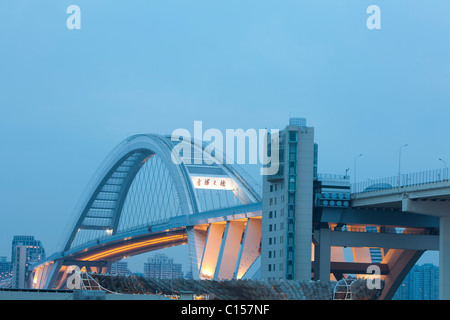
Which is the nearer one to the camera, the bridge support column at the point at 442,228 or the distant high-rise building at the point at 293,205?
the bridge support column at the point at 442,228

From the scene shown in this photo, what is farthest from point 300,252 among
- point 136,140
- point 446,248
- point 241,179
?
point 136,140

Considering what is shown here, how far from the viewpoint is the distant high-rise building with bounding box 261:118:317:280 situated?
233ft

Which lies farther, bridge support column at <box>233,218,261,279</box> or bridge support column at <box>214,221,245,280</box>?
bridge support column at <box>214,221,245,280</box>

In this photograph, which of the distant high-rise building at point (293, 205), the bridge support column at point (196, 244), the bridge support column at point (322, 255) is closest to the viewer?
the distant high-rise building at point (293, 205)

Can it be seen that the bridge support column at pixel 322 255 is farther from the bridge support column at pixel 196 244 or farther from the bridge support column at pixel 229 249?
the bridge support column at pixel 196 244

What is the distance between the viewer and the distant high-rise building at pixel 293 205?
7094 cm

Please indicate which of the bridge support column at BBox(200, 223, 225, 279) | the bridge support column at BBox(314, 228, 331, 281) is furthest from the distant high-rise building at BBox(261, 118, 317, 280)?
the bridge support column at BBox(200, 223, 225, 279)

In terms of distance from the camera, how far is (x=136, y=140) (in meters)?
113

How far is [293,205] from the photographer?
Answer: 71.7m

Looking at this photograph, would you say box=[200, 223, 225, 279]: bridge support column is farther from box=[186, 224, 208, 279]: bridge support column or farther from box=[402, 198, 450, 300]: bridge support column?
box=[402, 198, 450, 300]: bridge support column

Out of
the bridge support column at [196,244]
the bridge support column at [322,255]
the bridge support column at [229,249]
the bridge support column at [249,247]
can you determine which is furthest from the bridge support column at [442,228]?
the bridge support column at [196,244]

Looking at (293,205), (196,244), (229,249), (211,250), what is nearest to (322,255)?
(293,205)

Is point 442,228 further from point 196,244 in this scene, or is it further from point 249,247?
point 196,244
